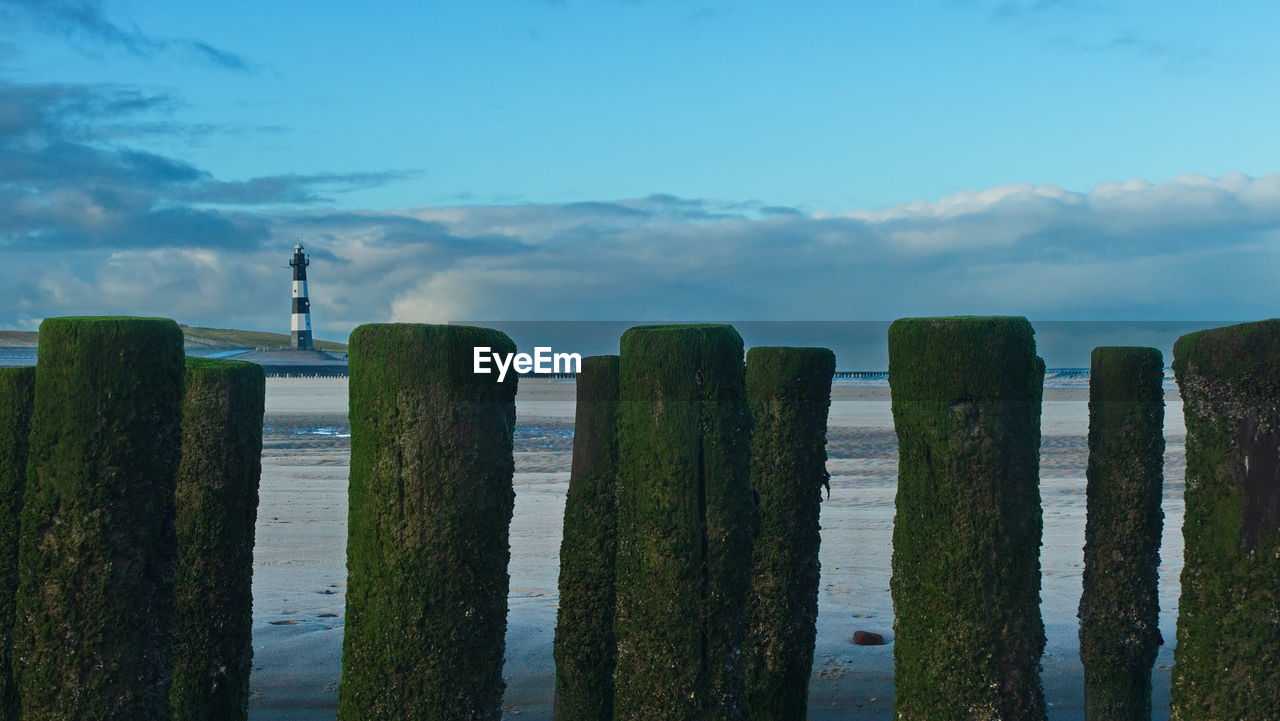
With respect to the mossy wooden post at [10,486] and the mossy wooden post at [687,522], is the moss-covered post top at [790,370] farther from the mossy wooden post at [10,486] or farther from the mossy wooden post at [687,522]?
the mossy wooden post at [10,486]

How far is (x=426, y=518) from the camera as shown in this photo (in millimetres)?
6945

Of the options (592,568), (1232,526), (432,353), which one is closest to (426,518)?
(432,353)

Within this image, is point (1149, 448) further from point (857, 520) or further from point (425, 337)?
point (857, 520)

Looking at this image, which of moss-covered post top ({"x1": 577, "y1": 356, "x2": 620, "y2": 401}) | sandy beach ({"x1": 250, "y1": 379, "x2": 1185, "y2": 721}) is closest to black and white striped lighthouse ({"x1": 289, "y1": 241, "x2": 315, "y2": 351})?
sandy beach ({"x1": 250, "y1": 379, "x2": 1185, "y2": 721})

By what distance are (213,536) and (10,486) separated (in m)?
1.37

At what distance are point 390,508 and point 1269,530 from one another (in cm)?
518

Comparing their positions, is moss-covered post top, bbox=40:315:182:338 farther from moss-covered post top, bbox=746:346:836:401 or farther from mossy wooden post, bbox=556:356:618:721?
moss-covered post top, bbox=746:346:836:401

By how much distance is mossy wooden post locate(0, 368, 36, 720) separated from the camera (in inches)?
322

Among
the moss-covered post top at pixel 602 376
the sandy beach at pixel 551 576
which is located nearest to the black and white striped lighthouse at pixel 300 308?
the sandy beach at pixel 551 576

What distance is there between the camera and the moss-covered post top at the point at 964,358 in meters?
7.49

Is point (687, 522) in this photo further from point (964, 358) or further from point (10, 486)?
point (10, 486)

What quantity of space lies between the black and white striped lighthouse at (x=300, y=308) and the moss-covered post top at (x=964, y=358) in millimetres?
104345

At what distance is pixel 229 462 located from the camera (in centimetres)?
867

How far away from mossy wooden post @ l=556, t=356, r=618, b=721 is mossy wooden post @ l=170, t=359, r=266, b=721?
2521 mm
